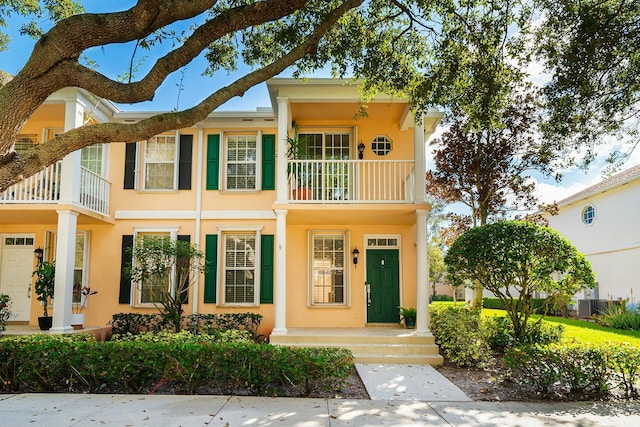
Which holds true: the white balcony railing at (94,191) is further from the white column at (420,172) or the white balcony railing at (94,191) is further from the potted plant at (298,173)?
the white column at (420,172)

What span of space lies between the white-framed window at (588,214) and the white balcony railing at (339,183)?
38.1 ft

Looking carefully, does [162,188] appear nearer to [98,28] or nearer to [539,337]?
[98,28]

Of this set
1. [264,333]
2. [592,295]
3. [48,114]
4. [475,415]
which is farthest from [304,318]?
[592,295]

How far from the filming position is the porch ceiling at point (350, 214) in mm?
10195

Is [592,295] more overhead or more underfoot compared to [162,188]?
more underfoot

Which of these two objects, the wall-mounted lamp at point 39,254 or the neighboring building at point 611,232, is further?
the neighboring building at point 611,232

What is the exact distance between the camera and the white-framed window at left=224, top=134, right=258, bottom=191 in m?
12.1

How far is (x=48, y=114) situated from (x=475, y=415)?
37.0 ft

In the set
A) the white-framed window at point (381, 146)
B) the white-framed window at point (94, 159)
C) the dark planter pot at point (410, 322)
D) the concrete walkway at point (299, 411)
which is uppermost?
the white-framed window at point (381, 146)

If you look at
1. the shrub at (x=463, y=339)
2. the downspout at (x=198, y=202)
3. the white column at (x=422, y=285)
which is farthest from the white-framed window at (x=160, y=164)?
the shrub at (x=463, y=339)

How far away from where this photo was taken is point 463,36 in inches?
328

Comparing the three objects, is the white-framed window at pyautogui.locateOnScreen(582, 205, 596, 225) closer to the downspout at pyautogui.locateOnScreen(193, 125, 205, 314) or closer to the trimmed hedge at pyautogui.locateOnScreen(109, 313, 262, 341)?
the trimmed hedge at pyautogui.locateOnScreen(109, 313, 262, 341)

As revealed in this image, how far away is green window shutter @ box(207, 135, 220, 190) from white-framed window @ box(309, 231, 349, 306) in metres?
2.81

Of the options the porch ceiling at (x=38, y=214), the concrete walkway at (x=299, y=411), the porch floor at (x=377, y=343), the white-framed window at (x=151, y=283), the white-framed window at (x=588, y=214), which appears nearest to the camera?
the concrete walkway at (x=299, y=411)
